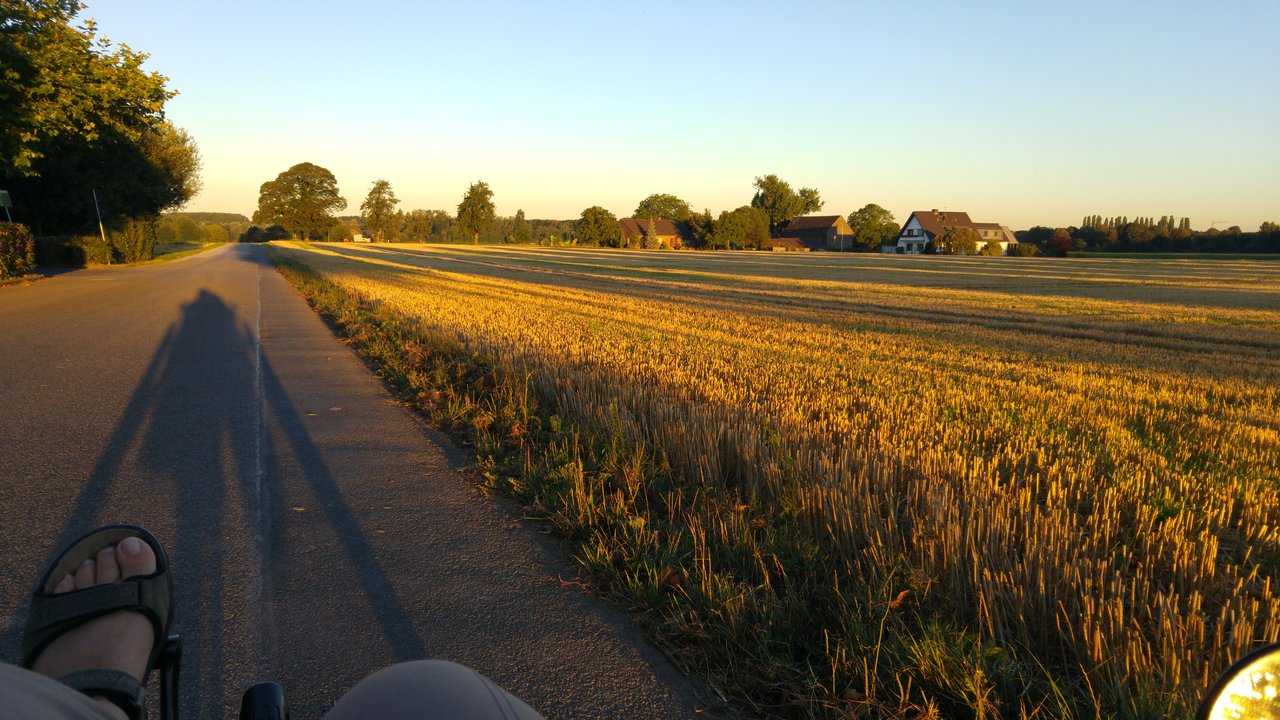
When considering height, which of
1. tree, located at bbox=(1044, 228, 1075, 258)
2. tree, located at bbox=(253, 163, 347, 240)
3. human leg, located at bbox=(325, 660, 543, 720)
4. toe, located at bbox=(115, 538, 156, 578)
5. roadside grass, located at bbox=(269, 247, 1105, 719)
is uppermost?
tree, located at bbox=(253, 163, 347, 240)

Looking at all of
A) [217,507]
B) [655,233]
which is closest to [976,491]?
[217,507]

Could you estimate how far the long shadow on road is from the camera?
273 centimetres

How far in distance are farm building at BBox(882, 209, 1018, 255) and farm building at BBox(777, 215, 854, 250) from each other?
8523 millimetres

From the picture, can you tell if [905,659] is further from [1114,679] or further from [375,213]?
[375,213]

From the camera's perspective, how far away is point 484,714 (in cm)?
123

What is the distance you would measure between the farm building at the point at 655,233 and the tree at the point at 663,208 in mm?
24737

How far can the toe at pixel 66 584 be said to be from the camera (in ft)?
7.41

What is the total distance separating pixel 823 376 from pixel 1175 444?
10.7ft

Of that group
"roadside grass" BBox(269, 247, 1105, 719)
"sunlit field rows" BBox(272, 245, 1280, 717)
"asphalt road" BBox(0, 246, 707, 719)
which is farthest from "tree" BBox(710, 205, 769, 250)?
"roadside grass" BBox(269, 247, 1105, 719)

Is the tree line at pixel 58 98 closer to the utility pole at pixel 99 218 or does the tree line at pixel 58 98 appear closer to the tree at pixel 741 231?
the utility pole at pixel 99 218

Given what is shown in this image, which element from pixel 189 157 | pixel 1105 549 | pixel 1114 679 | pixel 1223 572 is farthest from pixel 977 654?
pixel 189 157

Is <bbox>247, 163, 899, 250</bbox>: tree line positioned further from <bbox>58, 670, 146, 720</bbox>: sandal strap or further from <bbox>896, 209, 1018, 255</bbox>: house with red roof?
<bbox>58, 670, 146, 720</bbox>: sandal strap

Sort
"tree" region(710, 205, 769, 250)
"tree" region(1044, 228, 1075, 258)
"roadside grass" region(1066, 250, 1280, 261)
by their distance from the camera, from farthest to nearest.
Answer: "tree" region(710, 205, 769, 250)
"tree" region(1044, 228, 1075, 258)
"roadside grass" region(1066, 250, 1280, 261)

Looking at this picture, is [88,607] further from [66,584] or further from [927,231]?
[927,231]
